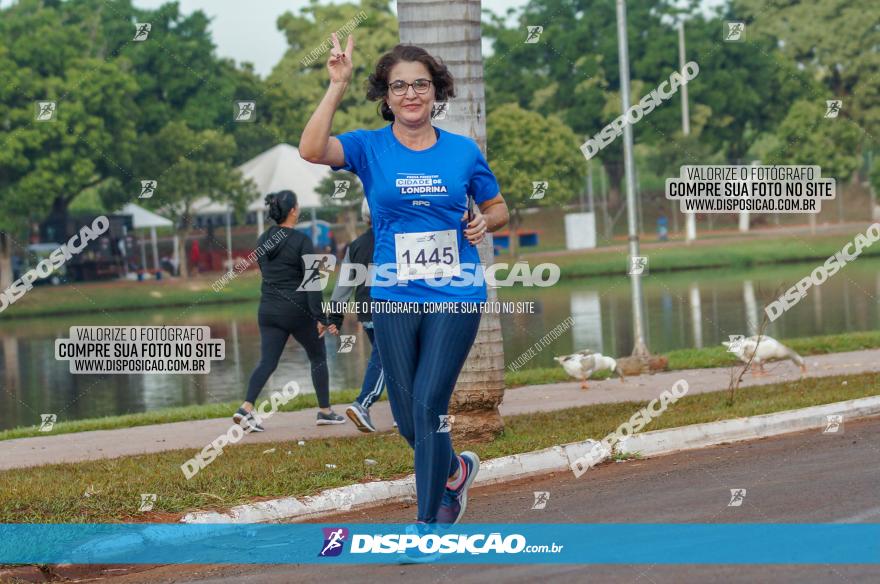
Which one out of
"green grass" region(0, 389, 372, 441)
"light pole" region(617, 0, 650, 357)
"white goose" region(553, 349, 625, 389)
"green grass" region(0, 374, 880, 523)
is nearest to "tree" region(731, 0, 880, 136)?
"light pole" region(617, 0, 650, 357)

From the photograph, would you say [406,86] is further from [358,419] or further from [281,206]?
[281,206]

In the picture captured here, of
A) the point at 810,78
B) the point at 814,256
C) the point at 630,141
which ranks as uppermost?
the point at 810,78

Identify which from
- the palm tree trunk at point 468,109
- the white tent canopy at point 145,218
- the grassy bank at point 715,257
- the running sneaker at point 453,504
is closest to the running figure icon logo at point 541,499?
the running sneaker at point 453,504

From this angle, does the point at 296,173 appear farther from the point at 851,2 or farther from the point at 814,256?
the point at 851,2

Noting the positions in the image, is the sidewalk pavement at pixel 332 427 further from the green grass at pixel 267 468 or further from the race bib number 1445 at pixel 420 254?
the race bib number 1445 at pixel 420 254

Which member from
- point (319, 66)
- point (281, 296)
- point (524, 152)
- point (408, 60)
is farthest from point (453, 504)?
point (319, 66)

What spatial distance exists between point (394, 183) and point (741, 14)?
66529 millimetres

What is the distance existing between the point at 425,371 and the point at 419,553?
0.80 meters

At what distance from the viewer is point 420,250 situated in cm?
570

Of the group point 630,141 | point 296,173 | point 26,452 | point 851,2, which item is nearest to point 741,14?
point 851,2

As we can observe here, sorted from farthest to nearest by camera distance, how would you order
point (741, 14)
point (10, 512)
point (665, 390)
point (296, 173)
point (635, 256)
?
point (741, 14), point (296, 173), point (635, 256), point (665, 390), point (10, 512)

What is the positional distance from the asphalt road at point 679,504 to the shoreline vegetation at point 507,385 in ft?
17.0

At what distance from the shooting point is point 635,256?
1482 centimetres

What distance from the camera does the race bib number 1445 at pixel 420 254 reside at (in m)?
5.70
